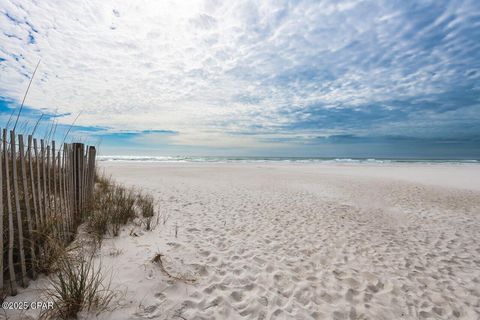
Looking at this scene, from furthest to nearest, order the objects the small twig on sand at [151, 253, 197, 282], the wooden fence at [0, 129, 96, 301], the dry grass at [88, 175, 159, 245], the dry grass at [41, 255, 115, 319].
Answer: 1. the dry grass at [88, 175, 159, 245]
2. the small twig on sand at [151, 253, 197, 282]
3. the wooden fence at [0, 129, 96, 301]
4. the dry grass at [41, 255, 115, 319]

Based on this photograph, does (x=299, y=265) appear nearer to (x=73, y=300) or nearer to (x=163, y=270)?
(x=163, y=270)

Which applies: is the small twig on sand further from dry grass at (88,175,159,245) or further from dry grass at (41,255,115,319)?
dry grass at (88,175,159,245)

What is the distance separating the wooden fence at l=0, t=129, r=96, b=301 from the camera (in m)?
3.04

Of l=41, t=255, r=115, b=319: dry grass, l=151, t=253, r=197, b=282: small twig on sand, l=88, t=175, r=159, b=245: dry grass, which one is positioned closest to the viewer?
l=41, t=255, r=115, b=319: dry grass

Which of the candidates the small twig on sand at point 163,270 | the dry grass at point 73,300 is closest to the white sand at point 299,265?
the small twig on sand at point 163,270

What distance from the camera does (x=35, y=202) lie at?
12.0 feet

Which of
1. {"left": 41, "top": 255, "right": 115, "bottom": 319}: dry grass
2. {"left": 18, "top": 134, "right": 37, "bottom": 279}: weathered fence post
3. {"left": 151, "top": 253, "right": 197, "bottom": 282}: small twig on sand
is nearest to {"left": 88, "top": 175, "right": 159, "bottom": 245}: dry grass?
{"left": 151, "top": 253, "right": 197, "bottom": 282}: small twig on sand

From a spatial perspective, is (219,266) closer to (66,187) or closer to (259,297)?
(259,297)

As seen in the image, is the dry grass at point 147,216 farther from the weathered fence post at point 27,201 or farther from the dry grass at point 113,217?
the weathered fence post at point 27,201

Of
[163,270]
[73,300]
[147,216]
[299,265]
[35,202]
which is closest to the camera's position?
[73,300]

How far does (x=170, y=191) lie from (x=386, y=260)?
9.93m

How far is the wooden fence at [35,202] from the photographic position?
3.04m

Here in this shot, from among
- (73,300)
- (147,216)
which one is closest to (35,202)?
(73,300)

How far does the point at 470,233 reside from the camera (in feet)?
23.1
